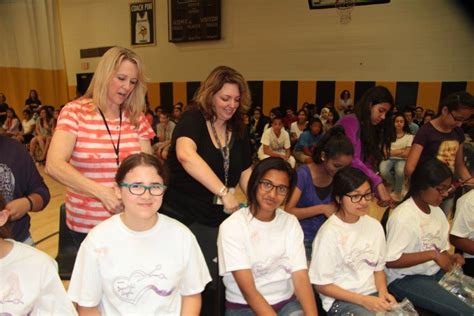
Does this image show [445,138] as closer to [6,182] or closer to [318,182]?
[318,182]

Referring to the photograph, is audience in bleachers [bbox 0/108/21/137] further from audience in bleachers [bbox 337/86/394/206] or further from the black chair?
audience in bleachers [bbox 337/86/394/206]

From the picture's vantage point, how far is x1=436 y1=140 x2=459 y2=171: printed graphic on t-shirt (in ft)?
10.0

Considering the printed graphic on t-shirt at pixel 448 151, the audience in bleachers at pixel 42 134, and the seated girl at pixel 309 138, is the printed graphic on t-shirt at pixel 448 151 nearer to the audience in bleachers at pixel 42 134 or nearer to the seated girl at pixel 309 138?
the seated girl at pixel 309 138

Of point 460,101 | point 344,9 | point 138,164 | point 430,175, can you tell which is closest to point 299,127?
point 344,9

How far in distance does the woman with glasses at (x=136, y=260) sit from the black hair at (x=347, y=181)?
2.99 feet

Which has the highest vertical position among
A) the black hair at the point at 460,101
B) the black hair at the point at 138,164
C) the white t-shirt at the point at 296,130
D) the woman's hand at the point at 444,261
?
the black hair at the point at 460,101

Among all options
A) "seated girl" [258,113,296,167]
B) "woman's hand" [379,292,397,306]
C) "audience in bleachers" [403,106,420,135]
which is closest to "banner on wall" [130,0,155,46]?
"seated girl" [258,113,296,167]

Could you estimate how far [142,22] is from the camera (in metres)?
11.9

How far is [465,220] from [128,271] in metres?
2.15

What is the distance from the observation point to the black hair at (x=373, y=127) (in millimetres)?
2648

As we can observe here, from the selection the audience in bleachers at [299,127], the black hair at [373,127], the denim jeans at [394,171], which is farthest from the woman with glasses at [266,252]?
the audience in bleachers at [299,127]

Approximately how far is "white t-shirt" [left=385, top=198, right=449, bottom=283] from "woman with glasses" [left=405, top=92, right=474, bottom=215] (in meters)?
0.79

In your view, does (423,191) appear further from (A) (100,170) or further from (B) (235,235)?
(A) (100,170)

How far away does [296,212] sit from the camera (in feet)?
7.63
